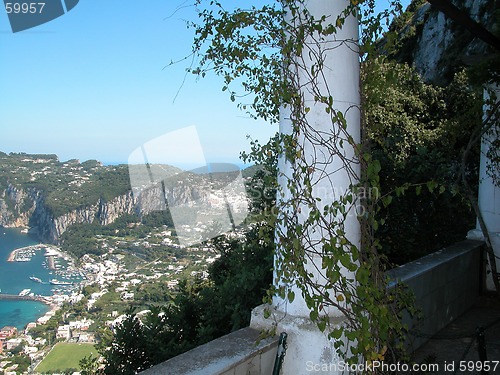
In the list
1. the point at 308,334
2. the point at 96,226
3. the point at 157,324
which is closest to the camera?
the point at 308,334

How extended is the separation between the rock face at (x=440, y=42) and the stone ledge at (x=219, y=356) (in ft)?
39.6

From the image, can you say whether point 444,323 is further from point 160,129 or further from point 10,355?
point 10,355

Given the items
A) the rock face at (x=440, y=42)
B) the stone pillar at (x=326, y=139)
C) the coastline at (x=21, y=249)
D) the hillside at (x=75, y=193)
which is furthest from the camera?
the rock face at (x=440, y=42)

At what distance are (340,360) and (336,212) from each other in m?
0.69

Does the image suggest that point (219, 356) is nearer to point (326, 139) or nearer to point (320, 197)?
point (320, 197)

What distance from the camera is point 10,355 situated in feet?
13.2

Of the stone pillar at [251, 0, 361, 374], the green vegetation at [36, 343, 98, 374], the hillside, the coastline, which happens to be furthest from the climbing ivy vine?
the coastline

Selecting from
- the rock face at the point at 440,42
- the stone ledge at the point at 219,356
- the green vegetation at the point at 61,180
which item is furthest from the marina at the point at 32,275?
the rock face at the point at 440,42

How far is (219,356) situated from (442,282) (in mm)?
2835

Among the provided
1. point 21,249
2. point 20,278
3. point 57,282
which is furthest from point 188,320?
point 21,249

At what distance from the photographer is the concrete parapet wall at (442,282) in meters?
3.28

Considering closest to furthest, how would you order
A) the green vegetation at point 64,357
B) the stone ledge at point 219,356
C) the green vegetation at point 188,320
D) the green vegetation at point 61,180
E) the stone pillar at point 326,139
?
the stone ledge at point 219,356 → the stone pillar at point 326,139 → the green vegetation at point 188,320 → the green vegetation at point 64,357 → the green vegetation at point 61,180

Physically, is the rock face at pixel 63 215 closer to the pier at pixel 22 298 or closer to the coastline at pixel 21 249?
the coastline at pixel 21 249

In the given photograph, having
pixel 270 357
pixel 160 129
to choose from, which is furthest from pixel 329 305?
pixel 160 129
